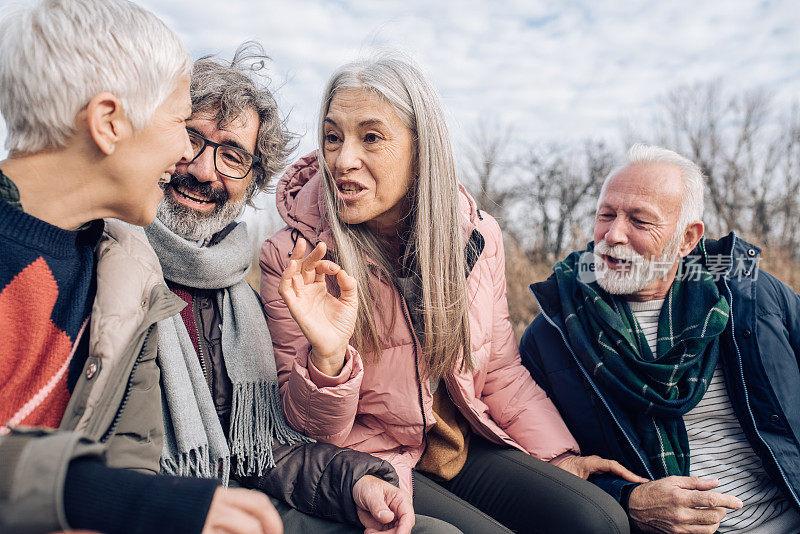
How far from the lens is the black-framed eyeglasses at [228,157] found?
2.28 meters

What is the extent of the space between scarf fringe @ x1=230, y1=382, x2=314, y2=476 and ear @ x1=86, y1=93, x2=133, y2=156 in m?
0.99

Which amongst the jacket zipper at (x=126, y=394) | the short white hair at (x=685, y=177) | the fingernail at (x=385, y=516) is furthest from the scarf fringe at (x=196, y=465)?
the short white hair at (x=685, y=177)

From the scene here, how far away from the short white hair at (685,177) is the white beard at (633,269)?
0.35ft

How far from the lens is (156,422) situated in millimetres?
1641

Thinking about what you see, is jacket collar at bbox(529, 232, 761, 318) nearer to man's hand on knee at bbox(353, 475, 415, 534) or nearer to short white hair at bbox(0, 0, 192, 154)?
man's hand on knee at bbox(353, 475, 415, 534)

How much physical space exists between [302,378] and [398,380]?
467 millimetres

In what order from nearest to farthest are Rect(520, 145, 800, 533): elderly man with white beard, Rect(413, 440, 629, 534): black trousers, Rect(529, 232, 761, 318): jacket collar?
1. Rect(413, 440, 629, 534): black trousers
2. Rect(520, 145, 800, 533): elderly man with white beard
3. Rect(529, 232, 761, 318): jacket collar

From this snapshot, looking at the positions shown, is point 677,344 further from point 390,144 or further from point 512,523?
point 390,144

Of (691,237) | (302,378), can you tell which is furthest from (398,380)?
(691,237)

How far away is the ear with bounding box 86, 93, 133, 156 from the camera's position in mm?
1420

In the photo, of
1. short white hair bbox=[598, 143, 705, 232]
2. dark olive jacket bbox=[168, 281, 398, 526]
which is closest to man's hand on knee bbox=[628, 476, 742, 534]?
dark olive jacket bbox=[168, 281, 398, 526]

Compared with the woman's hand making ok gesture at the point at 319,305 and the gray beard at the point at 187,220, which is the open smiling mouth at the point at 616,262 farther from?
the gray beard at the point at 187,220

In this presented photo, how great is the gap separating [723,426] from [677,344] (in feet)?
1.29

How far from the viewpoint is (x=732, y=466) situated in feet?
8.00
